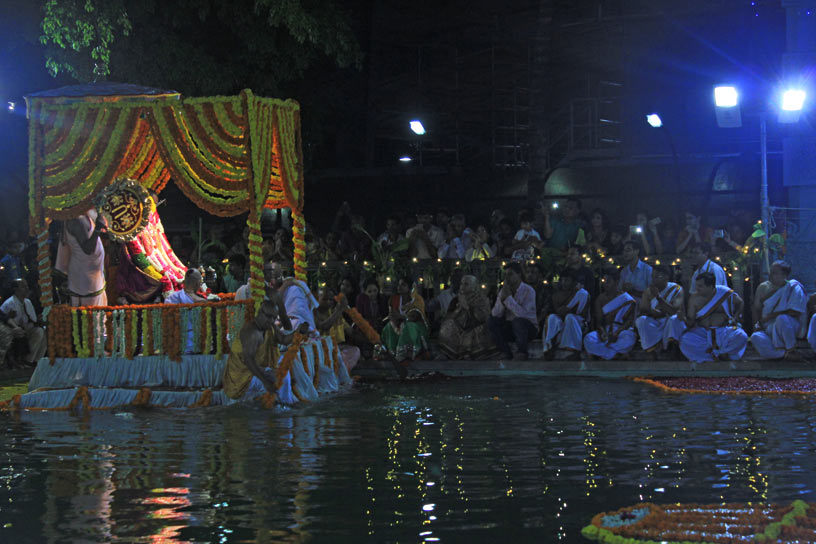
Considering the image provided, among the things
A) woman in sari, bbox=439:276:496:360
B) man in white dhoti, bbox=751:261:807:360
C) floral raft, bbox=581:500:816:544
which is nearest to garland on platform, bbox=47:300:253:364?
woman in sari, bbox=439:276:496:360

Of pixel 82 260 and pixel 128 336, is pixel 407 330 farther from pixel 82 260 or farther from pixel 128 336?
pixel 82 260

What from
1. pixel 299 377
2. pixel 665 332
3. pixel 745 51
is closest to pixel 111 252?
pixel 299 377

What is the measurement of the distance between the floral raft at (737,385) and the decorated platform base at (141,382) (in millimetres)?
4344

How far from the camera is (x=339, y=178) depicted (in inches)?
952

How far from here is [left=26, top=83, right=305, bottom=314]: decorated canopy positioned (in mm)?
12164

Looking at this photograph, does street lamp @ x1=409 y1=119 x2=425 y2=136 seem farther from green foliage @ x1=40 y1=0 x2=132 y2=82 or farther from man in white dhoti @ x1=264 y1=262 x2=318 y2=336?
man in white dhoti @ x1=264 y1=262 x2=318 y2=336

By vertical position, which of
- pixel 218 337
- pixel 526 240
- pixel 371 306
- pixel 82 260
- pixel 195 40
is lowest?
pixel 218 337

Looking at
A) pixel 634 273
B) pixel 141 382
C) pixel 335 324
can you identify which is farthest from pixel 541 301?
pixel 141 382

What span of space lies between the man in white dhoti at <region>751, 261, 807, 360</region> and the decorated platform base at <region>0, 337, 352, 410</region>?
250 inches

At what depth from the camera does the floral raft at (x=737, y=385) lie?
12.0 metres

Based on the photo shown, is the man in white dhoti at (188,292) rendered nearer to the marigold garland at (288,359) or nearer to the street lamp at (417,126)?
the marigold garland at (288,359)

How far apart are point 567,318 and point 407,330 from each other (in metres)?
2.38

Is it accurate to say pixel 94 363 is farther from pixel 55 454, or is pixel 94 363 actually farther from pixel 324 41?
pixel 324 41

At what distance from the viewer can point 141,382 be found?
40.7 ft
